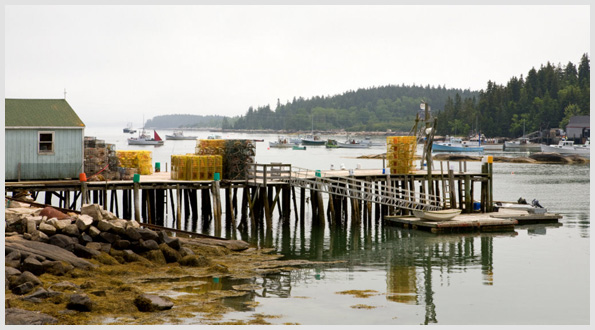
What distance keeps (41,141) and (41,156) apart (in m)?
0.64

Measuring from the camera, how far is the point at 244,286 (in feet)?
82.9

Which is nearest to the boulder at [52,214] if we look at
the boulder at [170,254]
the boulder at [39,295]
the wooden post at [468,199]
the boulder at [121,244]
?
the boulder at [121,244]

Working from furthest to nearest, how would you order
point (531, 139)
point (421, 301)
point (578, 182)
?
point (531, 139), point (578, 182), point (421, 301)

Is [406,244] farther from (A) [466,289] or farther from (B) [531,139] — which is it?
(B) [531,139]

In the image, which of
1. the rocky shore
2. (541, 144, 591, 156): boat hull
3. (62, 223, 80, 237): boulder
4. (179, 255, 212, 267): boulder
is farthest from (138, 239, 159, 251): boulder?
(541, 144, 591, 156): boat hull

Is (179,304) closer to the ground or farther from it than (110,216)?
closer to the ground

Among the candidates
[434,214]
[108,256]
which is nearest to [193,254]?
[108,256]

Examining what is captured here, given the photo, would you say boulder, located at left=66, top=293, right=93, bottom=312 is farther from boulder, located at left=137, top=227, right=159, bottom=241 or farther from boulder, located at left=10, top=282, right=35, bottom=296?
boulder, located at left=137, top=227, right=159, bottom=241

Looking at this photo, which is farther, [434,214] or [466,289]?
[434,214]

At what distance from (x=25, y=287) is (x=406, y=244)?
18.8 m

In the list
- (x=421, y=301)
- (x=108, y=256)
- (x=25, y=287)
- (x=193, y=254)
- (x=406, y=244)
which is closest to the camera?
(x=25, y=287)

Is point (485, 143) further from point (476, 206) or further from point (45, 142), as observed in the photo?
point (45, 142)

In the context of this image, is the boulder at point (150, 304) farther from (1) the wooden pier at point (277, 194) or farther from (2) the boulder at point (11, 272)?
(1) the wooden pier at point (277, 194)

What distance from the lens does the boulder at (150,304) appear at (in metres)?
21.2
